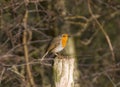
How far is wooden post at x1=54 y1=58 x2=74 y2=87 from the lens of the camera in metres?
5.54

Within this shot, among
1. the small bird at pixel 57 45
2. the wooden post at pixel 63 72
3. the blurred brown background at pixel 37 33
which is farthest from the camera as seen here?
the blurred brown background at pixel 37 33

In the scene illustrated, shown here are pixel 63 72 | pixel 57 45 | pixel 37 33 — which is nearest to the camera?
pixel 63 72

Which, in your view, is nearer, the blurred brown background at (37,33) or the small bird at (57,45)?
the small bird at (57,45)

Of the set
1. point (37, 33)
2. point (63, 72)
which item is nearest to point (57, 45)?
point (37, 33)

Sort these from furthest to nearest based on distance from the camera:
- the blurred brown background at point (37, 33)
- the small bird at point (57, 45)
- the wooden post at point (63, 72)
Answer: the blurred brown background at point (37, 33) < the small bird at point (57, 45) < the wooden post at point (63, 72)

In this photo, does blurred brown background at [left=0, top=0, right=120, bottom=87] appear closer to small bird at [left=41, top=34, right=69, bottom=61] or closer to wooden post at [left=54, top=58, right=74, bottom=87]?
small bird at [left=41, top=34, right=69, bottom=61]

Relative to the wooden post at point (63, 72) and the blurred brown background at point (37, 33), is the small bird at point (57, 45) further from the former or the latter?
the wooden post at point (63, 72)

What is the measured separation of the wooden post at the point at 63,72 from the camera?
554 cm

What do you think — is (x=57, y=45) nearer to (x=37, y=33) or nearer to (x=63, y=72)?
(x=37, y=33)

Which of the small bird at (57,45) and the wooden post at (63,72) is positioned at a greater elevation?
the wooden post at (63,72)

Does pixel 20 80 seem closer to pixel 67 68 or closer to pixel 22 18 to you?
pixel 22 18

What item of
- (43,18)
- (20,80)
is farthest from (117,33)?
(20,80)

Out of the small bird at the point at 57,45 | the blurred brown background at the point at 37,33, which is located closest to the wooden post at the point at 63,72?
the blurred brown background at the point at 37,33

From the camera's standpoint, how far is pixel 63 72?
18.2ft
